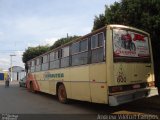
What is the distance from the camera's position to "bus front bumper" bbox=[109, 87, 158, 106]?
355 inches

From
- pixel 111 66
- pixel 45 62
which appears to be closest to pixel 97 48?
pixel 111 66

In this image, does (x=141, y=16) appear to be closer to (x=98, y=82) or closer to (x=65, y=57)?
(x=65, y=57)

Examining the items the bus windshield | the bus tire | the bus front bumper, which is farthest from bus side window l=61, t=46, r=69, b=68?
the bus front bumper

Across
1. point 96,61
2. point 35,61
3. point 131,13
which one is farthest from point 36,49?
point 96,61

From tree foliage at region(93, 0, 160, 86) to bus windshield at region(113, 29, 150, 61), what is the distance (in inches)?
61.8

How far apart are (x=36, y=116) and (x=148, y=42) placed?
18.0 ft

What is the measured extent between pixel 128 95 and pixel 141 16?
492 centimetres

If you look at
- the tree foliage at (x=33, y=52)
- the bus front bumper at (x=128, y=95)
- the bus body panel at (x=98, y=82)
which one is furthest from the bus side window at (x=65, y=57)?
the tree foliage at (x=33, y=52)

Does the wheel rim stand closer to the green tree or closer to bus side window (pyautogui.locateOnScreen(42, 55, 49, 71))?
bus side window (pyautogui.locateOnScreen(42, 55, 49, 71))

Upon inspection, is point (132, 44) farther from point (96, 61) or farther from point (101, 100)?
point (101, 100)

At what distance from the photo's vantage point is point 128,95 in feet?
31.5

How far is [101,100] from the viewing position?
372 inches

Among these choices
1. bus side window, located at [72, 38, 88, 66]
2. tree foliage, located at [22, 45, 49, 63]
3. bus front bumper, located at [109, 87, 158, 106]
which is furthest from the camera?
tree foliage, located at [22, 45, 49, 63]

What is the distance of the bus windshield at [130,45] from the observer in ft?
31.5
